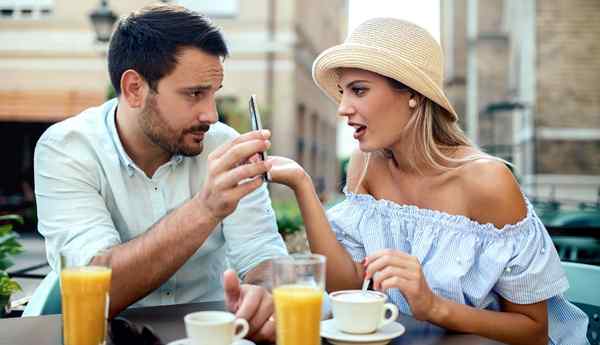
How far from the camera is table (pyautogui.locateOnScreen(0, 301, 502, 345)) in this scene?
1.53m

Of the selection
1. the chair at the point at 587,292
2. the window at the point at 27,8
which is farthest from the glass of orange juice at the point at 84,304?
the window at the point at 27,8

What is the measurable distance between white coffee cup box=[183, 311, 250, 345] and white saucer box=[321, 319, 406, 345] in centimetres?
25

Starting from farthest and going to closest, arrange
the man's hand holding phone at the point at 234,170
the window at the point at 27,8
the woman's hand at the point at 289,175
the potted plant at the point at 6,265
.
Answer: the window at the point at 27,8
the potted plant at the point at 6,265
the woman's hand at the point at 289,175
the man's hand holding phone at the point at 234,170

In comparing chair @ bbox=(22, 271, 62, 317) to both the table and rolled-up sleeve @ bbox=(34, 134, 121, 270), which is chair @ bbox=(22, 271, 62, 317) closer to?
rolled-up sleeve @ bbox=(34, 134, 121, 270)

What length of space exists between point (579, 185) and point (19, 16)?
1272cm

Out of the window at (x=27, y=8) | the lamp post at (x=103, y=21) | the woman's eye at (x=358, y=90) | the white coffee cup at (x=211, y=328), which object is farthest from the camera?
the window at (x=27, y=8)

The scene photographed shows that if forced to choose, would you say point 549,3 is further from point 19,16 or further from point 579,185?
point 19,16

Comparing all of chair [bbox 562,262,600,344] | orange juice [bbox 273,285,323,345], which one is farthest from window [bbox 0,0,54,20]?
orange juice [bbox 273,285,323,345]

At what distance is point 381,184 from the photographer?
2.43 metres

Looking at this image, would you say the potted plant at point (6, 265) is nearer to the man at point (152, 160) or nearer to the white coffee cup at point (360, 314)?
the man at point (152, 160)

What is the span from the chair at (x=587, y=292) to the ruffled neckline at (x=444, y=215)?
26cm

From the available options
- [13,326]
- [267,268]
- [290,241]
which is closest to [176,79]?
[267,268]

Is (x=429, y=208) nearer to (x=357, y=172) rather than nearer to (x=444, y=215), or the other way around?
(x=444, y=215)

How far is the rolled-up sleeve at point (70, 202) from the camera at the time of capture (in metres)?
2.00
